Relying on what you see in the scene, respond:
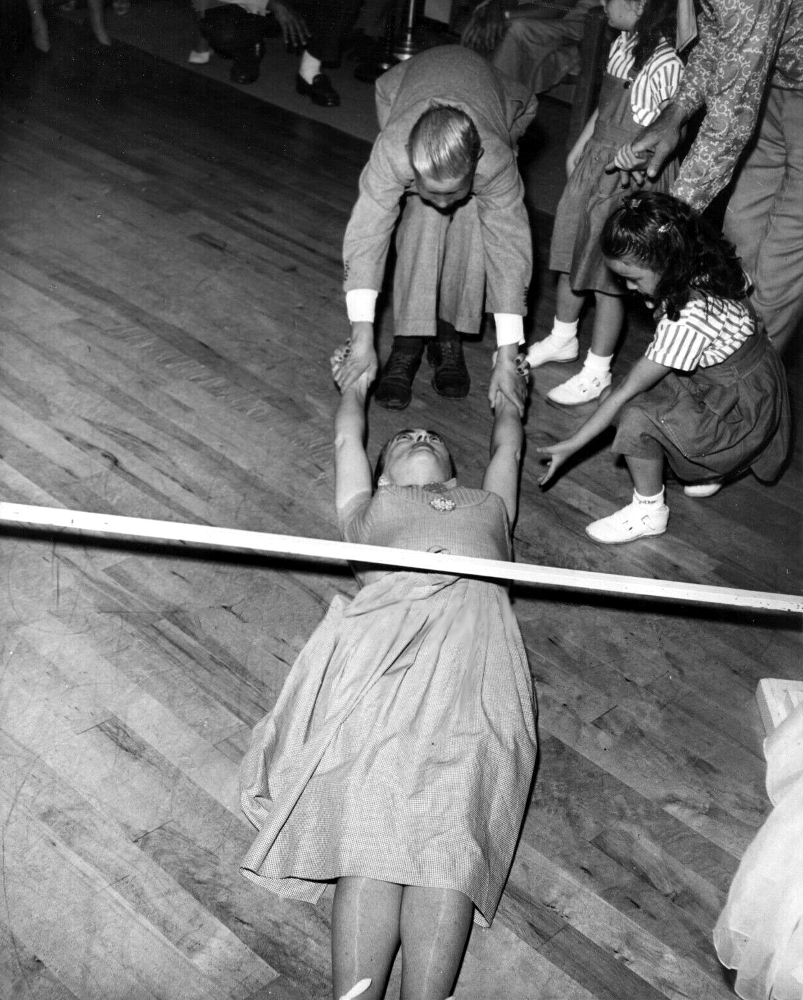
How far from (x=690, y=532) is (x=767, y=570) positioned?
0.18m

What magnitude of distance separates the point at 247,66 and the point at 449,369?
277 centimetres

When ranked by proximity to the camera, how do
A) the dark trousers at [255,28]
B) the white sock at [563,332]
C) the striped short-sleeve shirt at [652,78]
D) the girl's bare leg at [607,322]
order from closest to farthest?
the striped short-sleeve shirt at [652,78], the girl's bare leg at [607,322], the white sock at [563,332], the dark trousers at [255,28]

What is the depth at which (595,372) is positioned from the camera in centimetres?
279

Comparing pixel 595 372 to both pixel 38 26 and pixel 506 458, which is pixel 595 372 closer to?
pixel 506 458

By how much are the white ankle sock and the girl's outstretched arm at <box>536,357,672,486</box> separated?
0.72 metres

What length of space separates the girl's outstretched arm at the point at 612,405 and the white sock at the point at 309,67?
317cm

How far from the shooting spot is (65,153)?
391cm

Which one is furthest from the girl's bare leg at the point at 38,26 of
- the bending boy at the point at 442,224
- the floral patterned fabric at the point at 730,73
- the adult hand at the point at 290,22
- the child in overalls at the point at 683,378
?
the child in overalls at the point at 683,378

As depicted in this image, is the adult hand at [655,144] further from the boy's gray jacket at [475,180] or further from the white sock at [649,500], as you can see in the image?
the white sock at [649,500]

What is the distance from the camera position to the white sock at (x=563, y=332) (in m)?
2.91

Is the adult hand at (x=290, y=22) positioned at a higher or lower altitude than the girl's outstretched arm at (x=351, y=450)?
lower

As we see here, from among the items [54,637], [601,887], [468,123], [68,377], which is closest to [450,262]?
[468,123]

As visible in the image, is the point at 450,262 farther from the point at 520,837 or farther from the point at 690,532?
the point at 520,837

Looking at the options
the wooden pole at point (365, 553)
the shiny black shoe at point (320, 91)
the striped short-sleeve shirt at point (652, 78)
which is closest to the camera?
the wooden pole at point (365, 553)
